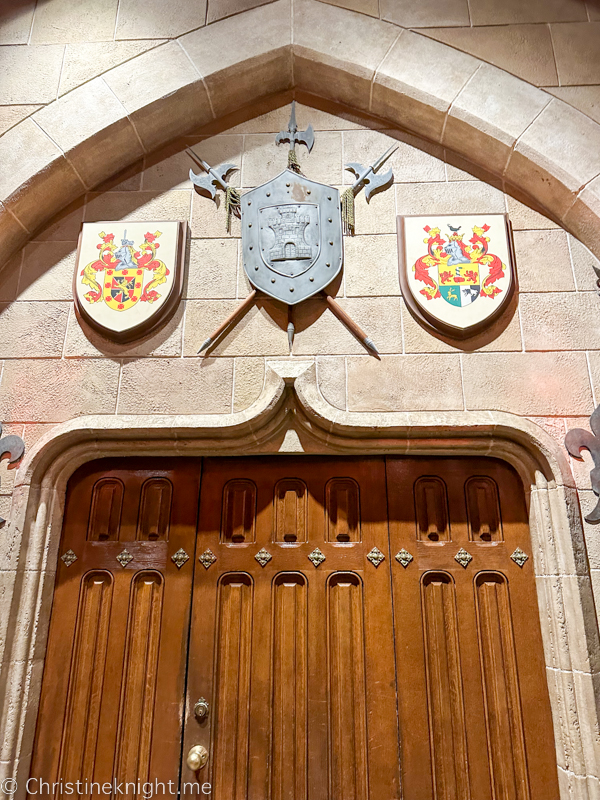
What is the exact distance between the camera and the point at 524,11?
3104 mm

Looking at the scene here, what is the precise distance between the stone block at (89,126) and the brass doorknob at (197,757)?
2.76m

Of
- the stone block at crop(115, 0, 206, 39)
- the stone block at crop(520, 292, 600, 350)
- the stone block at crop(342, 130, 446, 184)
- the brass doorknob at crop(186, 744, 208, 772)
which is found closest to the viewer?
the brass doorknob at crop(186, 744, 208, 772)

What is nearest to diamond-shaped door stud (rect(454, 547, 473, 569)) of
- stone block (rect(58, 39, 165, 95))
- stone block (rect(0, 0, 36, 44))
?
stone block (rect(58, 39, 165, 95))

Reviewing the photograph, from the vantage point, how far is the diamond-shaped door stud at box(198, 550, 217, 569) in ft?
8.48

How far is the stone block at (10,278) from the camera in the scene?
2881 millimetres

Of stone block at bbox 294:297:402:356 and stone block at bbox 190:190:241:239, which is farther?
stone block at bbox 190:190:241:239

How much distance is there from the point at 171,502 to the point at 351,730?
4.06 feet

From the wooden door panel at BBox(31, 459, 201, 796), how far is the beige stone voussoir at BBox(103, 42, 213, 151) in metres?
1.77

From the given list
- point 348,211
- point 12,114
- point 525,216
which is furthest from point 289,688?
point 12,114

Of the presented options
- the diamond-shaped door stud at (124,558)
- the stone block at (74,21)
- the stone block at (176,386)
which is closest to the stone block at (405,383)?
the stone block at (176,386)

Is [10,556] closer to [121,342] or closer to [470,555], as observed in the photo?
[121,342]

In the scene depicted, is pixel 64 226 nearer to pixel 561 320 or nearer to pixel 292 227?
pixel 292 227

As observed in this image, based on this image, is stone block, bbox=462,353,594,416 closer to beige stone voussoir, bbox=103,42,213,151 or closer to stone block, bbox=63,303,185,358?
stone block, bbox=63,303,185,358

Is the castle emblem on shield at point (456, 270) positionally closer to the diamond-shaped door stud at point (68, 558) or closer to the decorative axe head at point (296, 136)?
the decorative axe head at point (296, 136)
